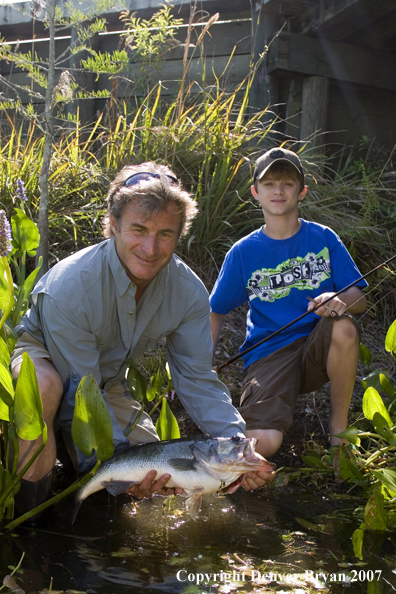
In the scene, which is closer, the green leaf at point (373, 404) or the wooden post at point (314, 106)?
the green leaf at point (373, 404)

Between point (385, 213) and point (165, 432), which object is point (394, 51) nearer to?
point (385, 213)

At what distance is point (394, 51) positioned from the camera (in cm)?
646

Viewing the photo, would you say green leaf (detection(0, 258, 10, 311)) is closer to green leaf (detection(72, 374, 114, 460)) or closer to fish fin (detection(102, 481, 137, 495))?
green leaf (detection(72, 374, 114, 460))

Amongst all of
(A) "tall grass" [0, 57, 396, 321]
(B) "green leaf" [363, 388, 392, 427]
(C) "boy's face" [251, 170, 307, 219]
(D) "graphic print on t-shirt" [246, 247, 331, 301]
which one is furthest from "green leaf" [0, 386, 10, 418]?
(A) "tall grass" [0, 57, 396, 321]

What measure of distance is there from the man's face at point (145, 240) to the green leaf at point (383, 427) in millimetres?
1152

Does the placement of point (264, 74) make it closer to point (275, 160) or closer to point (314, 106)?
point (314, 106)

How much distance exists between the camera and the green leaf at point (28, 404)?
189cm

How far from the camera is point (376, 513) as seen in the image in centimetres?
228

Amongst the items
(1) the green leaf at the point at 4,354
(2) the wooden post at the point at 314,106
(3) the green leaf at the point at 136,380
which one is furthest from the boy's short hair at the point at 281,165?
(2) the wooden post at the point at 314,106

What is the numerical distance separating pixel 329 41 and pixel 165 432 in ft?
16.5

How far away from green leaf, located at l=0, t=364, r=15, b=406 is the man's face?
77cm

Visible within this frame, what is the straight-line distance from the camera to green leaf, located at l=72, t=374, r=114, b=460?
1958mm

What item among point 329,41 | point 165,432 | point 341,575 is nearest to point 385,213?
point 329,41

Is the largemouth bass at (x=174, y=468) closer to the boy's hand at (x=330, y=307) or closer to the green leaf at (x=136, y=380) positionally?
the green leaf at (x=136, y=380)
